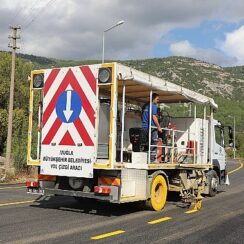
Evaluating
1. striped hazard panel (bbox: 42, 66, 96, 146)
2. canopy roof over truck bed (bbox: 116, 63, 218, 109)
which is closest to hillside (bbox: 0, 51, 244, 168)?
canopy roof over truck bed (bbox: 116, 63, 218, 109)

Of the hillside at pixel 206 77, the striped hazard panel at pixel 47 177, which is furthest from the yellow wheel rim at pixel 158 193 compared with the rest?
the hillside at pixel 206 77

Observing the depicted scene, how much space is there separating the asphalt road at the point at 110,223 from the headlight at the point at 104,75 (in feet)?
9.39

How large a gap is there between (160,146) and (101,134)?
69.3 inches

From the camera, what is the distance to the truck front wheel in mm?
10969

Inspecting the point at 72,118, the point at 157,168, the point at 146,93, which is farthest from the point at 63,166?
the point at 146,93

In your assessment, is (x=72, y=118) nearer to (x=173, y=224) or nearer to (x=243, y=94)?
(x=173, y=224)

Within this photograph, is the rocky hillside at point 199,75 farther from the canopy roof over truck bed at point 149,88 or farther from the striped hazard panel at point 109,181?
the striped hazard panel at point 109,181

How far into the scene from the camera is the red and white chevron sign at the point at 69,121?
1024 centimetres

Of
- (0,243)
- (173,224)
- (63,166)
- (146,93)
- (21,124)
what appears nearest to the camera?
(0,243)

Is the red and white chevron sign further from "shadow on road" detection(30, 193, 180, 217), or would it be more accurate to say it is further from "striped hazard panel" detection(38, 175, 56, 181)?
"shadow on road" detection(30, 193, 180, 217)

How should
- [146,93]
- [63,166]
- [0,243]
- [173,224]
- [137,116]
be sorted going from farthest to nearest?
[137,116], [146,93], [63,166], [173,224], [0,243]

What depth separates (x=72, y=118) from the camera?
34.5ft

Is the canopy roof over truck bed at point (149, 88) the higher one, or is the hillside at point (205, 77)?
the hillside at point (205, 77)

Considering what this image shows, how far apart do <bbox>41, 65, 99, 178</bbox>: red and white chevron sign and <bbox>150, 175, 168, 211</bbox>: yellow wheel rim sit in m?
1.77
